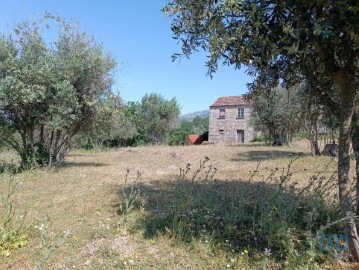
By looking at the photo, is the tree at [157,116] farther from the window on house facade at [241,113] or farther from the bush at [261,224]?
the bush at [261,224]

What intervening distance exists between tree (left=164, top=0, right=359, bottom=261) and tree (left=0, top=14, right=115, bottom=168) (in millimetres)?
7153

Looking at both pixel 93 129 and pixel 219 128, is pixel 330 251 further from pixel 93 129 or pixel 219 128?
pixel 219 128

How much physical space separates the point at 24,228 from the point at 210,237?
2.60 meters

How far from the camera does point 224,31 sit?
3.07 metres

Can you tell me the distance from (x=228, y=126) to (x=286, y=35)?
39656mm

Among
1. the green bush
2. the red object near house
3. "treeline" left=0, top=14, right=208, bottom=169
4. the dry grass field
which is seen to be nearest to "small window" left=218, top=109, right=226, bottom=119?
the red object near house

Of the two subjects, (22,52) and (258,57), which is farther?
(22,52)

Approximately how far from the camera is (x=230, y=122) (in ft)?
137

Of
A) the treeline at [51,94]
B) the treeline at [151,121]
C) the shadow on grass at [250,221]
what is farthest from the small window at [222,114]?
the shadow on grass at [250,221]

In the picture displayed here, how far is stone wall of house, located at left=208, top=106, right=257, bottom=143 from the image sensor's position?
40.5 metres

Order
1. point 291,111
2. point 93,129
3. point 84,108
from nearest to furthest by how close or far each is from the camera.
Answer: point 84,108 → point 93,129 → point 291,111

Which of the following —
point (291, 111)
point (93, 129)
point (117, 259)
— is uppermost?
point (291, 111)

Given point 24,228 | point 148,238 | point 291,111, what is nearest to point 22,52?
point 24,228

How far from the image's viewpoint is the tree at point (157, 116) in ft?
118
